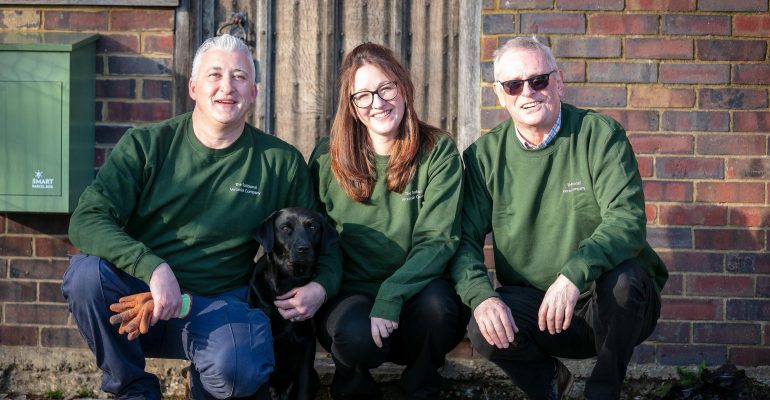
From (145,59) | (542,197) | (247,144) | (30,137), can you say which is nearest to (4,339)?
(30,137)

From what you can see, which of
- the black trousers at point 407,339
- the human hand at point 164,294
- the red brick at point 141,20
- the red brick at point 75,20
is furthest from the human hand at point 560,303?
the red brick at point 75,20

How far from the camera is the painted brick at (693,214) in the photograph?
4250mm

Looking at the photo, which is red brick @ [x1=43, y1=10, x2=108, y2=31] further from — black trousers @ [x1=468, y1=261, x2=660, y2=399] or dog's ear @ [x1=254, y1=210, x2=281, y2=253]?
black trousers @ [x1=468, y1=261, x2=660, y2=399]

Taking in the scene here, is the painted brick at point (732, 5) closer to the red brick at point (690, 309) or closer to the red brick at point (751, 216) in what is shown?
A: the red brick at point (751, 216)

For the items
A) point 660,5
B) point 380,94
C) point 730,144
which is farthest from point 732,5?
point 380,94

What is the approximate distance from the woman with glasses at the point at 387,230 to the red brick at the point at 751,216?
5.38 feet

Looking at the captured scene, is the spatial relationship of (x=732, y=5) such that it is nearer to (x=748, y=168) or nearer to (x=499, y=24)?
(x=748, y=168)

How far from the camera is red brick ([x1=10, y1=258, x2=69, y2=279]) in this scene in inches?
175

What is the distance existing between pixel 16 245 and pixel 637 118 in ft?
10.5

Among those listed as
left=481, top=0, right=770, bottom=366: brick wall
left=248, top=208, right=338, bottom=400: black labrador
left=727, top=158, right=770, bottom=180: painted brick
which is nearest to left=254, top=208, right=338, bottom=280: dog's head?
left=248, top=208, right=338, bottom=400: black labrador

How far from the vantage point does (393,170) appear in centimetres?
343

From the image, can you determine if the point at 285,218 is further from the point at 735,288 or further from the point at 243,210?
the point at 735,288

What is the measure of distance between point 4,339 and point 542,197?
290 centimetres

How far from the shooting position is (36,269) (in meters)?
4.45
